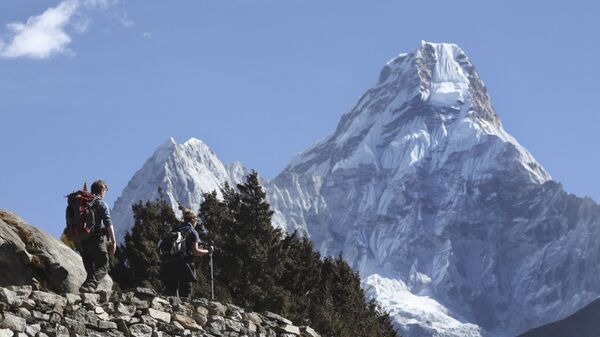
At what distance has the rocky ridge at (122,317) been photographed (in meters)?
22.2

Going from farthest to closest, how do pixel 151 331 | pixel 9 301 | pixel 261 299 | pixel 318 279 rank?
pixel 318 279 → pixel 261 299 → pixel 151 331 → pixel 9 301

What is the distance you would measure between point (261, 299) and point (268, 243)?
6.27 m

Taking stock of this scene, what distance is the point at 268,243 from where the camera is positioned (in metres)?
53.4

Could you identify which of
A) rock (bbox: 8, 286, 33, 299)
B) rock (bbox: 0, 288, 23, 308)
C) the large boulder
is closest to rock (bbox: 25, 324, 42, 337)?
rock (bbox: 0, 288, 23, 308)

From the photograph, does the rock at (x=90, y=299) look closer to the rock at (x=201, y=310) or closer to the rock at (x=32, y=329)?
the rock at (x=32, y=329)

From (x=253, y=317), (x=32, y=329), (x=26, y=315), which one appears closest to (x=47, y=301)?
(x=26, y=315)

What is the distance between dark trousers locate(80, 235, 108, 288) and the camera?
25.3m

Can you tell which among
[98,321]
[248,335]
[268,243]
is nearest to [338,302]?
[268,243]

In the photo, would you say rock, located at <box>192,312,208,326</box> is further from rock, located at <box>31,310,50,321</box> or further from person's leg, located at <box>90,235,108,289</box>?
rock, located at <box>31,310,50,321</box>

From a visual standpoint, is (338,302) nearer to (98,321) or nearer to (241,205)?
(241,205)

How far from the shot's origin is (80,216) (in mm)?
25250

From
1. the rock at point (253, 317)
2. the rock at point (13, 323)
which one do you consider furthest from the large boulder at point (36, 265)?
the rock at point (13, 323)

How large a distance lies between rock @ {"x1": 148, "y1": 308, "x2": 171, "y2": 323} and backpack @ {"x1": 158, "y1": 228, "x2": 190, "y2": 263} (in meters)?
1.94

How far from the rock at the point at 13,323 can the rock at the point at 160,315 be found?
322cm
